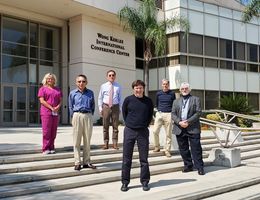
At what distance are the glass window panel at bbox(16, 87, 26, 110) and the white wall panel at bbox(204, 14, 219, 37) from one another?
1337cm

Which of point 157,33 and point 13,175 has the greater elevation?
point 157,33

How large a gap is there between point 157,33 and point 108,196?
1913cm

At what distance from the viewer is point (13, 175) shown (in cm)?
751

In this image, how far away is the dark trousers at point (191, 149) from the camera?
900cm

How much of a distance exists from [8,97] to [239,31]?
58.9 ft

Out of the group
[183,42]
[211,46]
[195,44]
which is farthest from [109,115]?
[211,46]

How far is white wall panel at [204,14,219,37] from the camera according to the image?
29797 mm

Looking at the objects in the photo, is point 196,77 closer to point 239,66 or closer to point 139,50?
point 139,50

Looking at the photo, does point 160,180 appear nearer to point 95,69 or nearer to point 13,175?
point 13,175

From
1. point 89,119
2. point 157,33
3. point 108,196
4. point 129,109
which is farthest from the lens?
point 157,33

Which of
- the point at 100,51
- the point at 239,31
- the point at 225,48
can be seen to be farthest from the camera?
the point at 239,31

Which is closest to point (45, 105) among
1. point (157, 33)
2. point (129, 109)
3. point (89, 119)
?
point (89, 119)

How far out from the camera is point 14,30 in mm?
24953

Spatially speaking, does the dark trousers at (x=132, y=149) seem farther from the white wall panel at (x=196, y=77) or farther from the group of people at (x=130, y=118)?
the white wall panel at (x=196, y=77)
